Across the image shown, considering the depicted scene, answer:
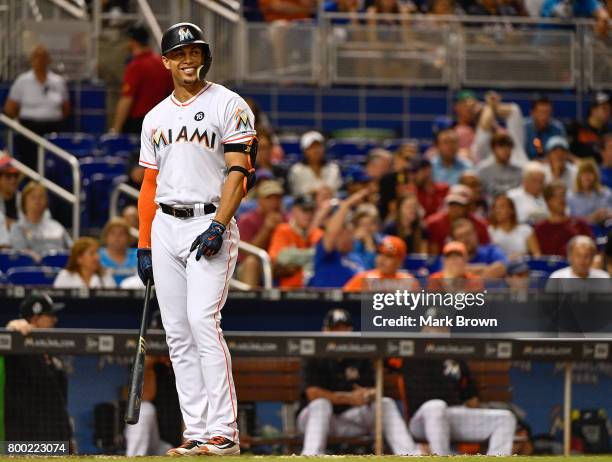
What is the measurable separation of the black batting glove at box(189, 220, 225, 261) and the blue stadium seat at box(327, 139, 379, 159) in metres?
8.48

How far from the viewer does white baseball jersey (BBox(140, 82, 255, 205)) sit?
6.40 metres

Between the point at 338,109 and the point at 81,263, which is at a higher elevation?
the point at 338,109

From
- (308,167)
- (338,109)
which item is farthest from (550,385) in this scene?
(338,109)

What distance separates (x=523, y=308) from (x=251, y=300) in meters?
2.00

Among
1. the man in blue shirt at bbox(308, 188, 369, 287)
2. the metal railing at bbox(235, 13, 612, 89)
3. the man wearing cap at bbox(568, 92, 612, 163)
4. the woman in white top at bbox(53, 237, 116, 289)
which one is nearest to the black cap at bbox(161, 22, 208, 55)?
the woman in white top at bbox(53, 237, 116, 289)

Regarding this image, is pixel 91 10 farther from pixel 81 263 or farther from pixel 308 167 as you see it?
pixel 81 263

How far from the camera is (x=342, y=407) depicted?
9000mm

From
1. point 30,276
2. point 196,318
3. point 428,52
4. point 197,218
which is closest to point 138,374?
point 196,318

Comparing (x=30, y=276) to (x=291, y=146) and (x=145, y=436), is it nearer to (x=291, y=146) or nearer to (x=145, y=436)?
(x=145, y=436)

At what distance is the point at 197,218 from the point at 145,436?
2.70 metres

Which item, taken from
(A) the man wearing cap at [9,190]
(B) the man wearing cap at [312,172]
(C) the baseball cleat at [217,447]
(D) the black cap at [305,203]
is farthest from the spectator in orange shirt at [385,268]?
(C) the baseball cleat at [217,447]

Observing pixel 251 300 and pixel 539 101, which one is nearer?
pixel 251 300

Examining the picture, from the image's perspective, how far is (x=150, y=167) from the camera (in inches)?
259
